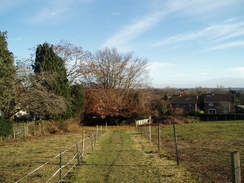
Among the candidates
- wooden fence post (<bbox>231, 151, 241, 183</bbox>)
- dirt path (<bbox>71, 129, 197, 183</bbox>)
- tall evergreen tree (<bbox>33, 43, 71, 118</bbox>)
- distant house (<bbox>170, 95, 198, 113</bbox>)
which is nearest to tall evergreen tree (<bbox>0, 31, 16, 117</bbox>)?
tall evergreen tree (<bbox>33, 43, 71, 118</bbox>)

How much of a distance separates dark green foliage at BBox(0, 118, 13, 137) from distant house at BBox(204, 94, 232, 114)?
5178cm

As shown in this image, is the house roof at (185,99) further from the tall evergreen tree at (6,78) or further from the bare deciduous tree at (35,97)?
the tall evergreen tree at (6,78)

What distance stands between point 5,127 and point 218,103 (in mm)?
55359

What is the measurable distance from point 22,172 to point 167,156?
6621mm

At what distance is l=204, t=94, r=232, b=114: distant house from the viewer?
57469 mm

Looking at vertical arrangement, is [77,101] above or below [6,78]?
below

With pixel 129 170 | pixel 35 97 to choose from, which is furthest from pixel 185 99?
pixel 129 170

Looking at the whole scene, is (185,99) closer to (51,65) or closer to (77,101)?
(77,101)

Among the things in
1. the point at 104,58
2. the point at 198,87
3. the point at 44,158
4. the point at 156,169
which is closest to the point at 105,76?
the point at 104,58

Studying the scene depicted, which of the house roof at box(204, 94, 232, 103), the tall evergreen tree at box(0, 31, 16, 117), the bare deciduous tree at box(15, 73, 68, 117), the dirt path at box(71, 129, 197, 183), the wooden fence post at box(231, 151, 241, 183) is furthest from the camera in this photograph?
the house roof at box(204, 94, 232, 103)

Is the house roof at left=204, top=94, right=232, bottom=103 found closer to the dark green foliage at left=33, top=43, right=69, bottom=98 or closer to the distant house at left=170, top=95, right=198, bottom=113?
the distant house at left=170, top=95, right=198, bottom=113

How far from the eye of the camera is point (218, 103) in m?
60.9

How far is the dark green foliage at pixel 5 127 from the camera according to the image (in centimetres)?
1816

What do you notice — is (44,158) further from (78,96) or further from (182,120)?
(182,120)
